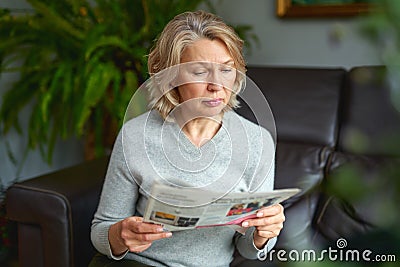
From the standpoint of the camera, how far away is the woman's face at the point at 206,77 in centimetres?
93

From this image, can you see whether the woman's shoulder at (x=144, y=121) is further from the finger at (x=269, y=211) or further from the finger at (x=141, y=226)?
the finger at (x=269, y=211)

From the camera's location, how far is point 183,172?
1.14 metres

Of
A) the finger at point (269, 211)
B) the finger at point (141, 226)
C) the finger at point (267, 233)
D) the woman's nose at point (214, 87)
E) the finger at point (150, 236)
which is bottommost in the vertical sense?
the finger at point (267, 233)

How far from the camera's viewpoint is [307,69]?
6.09 feet

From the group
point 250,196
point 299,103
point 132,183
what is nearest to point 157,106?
point 132,183

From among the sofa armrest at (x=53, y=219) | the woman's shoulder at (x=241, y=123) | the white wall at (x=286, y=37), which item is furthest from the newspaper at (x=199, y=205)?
the white wall at (x=286, y=37)

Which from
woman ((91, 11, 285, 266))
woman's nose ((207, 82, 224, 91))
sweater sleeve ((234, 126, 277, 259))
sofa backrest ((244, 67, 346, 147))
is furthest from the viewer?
sofa backrest ((244, 67, 346, 147))

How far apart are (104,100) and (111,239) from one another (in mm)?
1009

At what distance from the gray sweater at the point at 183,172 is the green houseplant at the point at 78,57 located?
2.62ft

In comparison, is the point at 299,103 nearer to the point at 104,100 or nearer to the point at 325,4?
the point at 325,4

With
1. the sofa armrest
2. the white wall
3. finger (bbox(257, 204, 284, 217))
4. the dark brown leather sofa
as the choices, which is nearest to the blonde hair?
finger (bbox(257, 204, 284, 217))

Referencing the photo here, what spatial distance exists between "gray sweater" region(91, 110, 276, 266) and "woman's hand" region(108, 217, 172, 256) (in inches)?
1.6

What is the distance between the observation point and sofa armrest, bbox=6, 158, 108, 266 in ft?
4.66

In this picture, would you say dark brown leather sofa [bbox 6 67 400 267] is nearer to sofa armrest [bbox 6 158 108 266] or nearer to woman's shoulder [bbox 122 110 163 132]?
sofa armrest [bbox 6 158 108 266]
